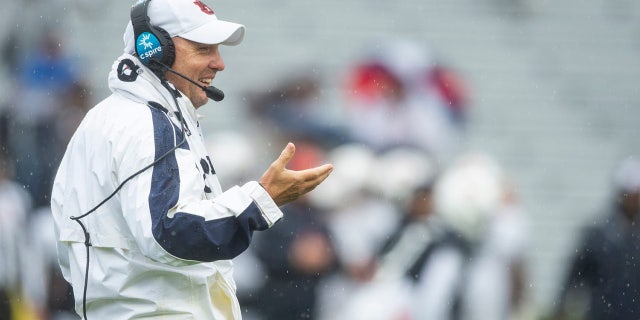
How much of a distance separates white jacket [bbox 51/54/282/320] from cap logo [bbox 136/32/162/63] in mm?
31

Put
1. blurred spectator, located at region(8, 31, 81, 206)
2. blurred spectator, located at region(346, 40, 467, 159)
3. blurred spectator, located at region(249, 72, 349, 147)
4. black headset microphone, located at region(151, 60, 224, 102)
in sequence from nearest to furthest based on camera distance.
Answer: black headset microphone, located at region(151, 60, 224, 102), blurred spectator, located at region(8, 31, 81, 206), blurred spectator, located at region(249, 72, 349, 147), blurred spectator, located at region(346, 40, 467, 159)

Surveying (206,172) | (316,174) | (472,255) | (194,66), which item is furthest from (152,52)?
(472,255)

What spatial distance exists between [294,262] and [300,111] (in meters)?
1.75

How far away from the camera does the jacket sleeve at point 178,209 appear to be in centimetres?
352

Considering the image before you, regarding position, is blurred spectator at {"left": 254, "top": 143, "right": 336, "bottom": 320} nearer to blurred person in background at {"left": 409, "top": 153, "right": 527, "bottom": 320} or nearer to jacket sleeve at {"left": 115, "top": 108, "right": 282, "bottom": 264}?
blurred person in background at {"left": 409, "top": 153, "right": 527, "bottom": 320}

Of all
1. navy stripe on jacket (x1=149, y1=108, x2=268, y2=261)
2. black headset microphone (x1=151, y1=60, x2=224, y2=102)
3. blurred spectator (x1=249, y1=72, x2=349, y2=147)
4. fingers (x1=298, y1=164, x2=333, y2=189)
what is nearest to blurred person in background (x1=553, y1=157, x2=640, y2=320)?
blurred spectator (x1=249, y1=72, x2=349, y2=147)

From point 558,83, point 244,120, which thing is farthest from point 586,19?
point 244,120

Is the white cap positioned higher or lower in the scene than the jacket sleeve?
higher

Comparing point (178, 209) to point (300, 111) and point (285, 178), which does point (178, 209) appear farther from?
point (300, 111)

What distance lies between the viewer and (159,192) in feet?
11.6

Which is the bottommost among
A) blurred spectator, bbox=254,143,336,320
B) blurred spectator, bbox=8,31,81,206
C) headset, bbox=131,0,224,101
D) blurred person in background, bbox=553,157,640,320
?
blurred person in background, bbox=553,157,640,320

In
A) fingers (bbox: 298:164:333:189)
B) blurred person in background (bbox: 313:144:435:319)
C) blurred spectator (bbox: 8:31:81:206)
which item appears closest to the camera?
fingers (bbox: 298:164:333:189)

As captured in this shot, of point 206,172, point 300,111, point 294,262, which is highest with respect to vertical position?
point 206,172

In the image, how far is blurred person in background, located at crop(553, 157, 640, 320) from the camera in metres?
7.57
